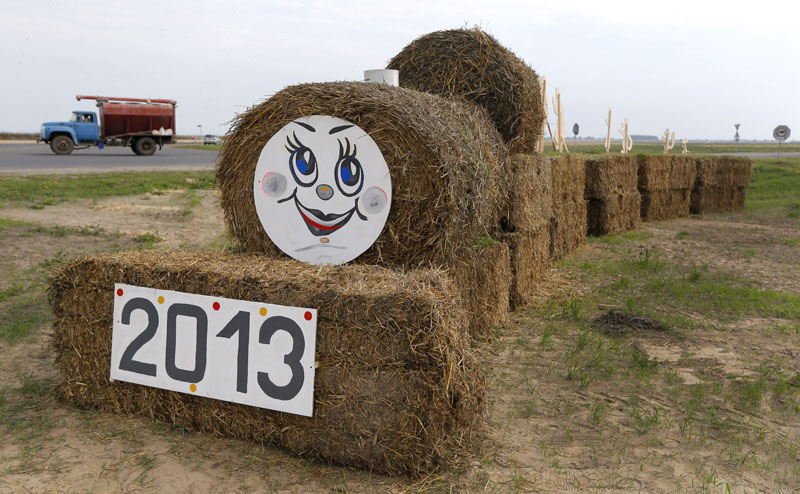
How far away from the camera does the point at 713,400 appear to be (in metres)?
3.98

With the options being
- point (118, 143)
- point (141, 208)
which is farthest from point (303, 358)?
point (118, 143)

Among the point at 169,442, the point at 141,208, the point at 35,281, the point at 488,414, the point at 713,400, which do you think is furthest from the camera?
the point at 141,208

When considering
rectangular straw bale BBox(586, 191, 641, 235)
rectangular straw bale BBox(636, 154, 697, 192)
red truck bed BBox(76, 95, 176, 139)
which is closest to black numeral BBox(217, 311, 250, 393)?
rectangular straw bale BBox(586, 191, 641, 235)

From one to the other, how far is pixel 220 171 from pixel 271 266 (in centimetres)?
129

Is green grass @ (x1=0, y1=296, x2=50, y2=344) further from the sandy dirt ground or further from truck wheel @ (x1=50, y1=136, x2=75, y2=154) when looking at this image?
truck wheel @ (x1=50, y1=136, x2=75, y2=154)

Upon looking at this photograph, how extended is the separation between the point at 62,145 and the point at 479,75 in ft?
84.0

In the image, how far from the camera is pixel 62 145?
87.4 ft

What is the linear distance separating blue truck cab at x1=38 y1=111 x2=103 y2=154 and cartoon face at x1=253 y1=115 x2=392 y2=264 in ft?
86.2

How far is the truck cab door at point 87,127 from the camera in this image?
2670 cm

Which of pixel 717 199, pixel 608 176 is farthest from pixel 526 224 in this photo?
pixel 717 199

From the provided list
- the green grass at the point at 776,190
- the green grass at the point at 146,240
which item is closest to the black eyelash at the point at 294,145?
the green grass at the point at 146,240

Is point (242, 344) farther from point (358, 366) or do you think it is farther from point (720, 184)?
point (720, 184)

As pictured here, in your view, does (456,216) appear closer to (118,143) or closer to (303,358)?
(303,358)

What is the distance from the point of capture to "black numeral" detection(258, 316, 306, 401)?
308cm
